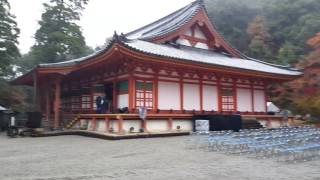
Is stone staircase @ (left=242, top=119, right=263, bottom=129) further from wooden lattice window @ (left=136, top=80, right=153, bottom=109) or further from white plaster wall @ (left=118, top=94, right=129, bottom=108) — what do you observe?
white plaster wall @ (left=118, top=94, right=129, bottom=108)

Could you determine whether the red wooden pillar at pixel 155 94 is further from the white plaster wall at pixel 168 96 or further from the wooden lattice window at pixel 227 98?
the wooden lattice window at pixel 227 98

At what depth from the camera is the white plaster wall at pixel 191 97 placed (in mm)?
20656

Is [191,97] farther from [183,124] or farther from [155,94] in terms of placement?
[155,94]

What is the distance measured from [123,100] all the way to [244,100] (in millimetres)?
8706

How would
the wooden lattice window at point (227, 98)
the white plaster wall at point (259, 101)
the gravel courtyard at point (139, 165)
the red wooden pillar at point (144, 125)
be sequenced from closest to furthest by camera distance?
the gravel courtyard at point (139, 165) < the red wooden pillar at point (144, 125) < the wooden lattice window at point (227, 98) < the white plaster wall at point (259, 101)

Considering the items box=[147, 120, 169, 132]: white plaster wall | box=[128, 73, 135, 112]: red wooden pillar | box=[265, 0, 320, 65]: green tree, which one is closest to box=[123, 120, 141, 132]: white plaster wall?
box=[147, 120, 169, 132]: white plaster wall

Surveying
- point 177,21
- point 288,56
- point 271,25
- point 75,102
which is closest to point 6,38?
point 75,102

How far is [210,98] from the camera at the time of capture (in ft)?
71.9

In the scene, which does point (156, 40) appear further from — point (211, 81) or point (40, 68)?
point (40, 68)

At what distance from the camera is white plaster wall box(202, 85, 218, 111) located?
21.6 m

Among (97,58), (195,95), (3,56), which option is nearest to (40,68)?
(97,58)

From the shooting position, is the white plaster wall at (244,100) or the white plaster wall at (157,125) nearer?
the white plaster wall at (157,125)

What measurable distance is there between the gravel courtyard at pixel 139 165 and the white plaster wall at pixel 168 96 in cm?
713

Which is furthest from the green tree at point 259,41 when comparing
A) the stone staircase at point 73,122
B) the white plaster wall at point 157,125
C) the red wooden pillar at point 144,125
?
the red wooden pillar at point 144,125
